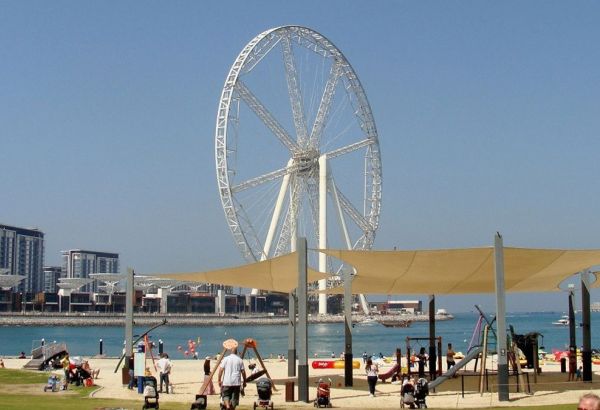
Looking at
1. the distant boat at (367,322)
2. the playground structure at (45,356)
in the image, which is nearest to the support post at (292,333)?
the playground structure at (45,356)

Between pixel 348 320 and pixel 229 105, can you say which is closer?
pixel 348 320

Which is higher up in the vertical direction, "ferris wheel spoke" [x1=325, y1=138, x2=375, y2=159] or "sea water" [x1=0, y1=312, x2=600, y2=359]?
"ferris wheel spoke" [x1=325, y1=138, x2=375, y2=159]

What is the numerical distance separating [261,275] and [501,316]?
7.19m

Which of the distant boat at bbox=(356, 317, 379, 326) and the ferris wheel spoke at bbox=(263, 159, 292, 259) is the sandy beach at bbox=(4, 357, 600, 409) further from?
the distant boat at bbox=(356, 317, 379, 326)

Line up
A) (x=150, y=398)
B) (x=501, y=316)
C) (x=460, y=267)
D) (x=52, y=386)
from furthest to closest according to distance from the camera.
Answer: (x=460, y=267)
(x=52, y=386)
(x=501, y=316)
(x=150, y=398)

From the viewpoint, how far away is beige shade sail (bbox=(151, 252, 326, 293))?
75.8 ft

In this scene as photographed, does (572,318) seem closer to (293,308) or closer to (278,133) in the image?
(293,308)

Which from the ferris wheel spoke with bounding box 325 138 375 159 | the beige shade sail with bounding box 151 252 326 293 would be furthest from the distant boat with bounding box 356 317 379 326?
the beige shade sail with bounding box 151 252 326 293

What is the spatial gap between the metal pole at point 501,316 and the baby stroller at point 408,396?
2.54m

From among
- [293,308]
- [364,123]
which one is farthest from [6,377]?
[364,123]

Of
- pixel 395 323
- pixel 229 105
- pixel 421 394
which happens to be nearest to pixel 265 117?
pixel 229 105

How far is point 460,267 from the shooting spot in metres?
23.2

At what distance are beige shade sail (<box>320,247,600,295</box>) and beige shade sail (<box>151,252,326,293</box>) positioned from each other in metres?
1.66

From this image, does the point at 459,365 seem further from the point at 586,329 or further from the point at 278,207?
the point at 278,207
